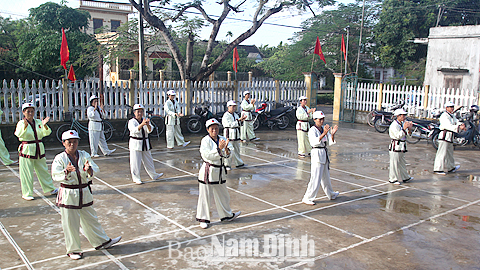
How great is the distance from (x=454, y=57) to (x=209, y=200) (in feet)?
64.9

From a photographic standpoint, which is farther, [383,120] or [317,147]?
[383,120]

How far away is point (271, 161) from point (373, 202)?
11.5ft

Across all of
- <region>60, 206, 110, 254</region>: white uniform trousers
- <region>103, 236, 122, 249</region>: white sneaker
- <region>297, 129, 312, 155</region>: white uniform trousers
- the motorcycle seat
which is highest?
the motorcycle seat

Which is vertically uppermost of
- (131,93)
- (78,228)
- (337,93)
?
(337,93)

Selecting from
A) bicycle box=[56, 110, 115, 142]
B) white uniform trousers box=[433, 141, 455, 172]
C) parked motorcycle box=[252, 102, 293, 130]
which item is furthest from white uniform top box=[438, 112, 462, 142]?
bicycle box=[56, 110, 115, 142]

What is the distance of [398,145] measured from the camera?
7961 mm

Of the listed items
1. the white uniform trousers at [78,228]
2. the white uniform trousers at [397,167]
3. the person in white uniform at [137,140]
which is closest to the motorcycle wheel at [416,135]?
the white uniform trousers at [397,167]

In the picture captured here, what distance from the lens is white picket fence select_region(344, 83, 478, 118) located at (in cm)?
1407

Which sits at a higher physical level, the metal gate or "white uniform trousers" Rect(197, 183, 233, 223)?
the metal gate

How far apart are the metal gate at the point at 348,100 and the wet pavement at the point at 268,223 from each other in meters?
8.43

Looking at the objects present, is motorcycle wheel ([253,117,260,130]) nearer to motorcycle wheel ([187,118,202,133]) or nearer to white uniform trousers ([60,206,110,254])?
motorcycle wheel ([187,118,202,133])

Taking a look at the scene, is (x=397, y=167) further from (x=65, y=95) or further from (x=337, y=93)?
(x=337, y=93)

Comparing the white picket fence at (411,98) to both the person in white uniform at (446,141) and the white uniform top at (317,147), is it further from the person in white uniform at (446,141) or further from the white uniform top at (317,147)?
the white uniform top at (317,147)

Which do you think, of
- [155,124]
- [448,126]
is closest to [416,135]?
[448,126]
